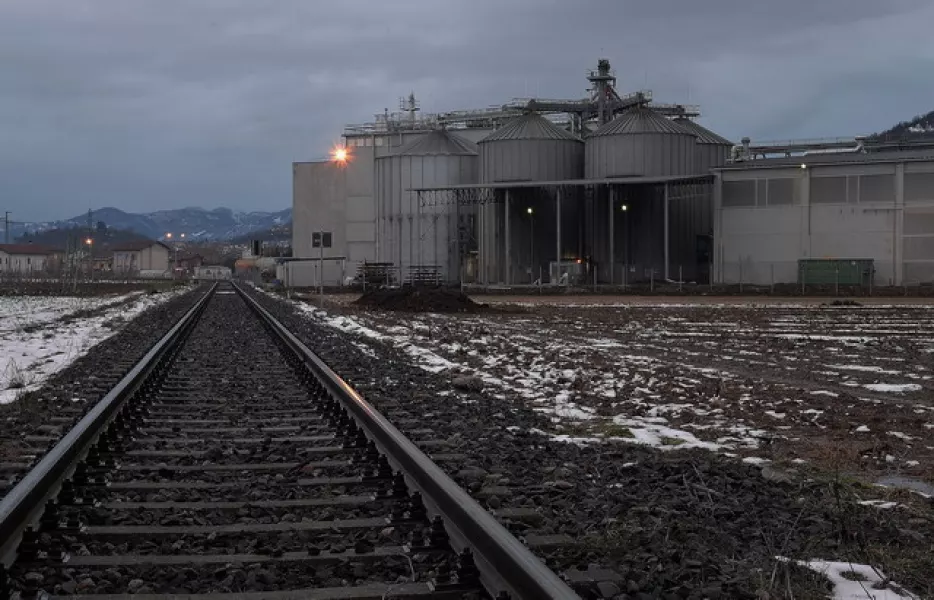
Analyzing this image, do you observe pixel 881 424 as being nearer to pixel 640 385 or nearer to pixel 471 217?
pixel 640 385

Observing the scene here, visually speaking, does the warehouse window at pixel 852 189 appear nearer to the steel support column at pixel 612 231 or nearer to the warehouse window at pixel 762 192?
the warehouse window at pixel 762 192

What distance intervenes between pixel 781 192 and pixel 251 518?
56.5m

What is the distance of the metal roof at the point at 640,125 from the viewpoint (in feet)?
208

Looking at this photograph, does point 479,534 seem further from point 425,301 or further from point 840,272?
point 840,272

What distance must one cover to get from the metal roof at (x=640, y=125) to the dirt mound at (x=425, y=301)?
27.0m

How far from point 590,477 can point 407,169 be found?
68.1 meters

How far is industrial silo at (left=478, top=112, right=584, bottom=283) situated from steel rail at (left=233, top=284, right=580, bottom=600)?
194ft

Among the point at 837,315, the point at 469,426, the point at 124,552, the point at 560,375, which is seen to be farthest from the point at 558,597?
the point at 837,315

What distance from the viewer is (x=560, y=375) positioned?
1436cm

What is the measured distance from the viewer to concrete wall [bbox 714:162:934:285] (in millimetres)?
55625

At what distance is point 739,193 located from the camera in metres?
58.3

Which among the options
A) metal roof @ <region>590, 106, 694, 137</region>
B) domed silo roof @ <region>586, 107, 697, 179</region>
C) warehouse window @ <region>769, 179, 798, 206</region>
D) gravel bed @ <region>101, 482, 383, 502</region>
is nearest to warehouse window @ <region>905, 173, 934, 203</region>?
warehouse window @ <region>769, 179, 798, 206</region>

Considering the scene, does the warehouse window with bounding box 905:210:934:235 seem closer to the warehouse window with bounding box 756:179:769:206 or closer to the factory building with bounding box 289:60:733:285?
the warehouse window with bounding box 756:179:769:206

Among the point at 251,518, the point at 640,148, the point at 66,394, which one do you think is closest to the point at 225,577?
the point at 251,518
